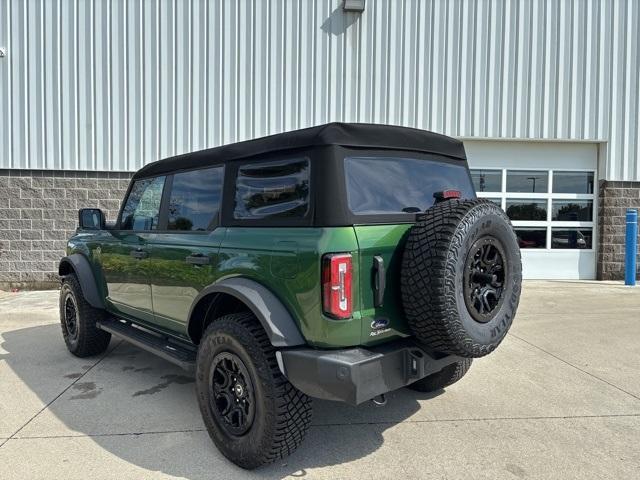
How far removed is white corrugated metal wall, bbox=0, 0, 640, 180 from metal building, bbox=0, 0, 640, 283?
1.1 inches

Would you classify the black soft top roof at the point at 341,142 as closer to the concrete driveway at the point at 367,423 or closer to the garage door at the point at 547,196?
the concrete driveway at the point at 367,423

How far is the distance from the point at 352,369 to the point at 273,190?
1.18 m

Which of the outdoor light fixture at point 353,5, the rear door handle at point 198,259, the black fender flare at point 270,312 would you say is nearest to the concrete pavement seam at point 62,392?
the rear door handle at point 198,259

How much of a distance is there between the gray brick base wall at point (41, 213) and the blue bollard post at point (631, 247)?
1000 cm

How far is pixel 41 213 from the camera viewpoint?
898cm

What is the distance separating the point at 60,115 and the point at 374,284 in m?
8.63

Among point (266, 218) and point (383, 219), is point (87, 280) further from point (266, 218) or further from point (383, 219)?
point (383, 219)

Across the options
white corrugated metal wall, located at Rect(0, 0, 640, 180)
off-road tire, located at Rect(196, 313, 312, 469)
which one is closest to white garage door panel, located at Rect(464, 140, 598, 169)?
white corrugated metal wall, located at Rect(0, 0, 640, 180)

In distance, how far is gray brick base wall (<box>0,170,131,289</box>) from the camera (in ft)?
29.2

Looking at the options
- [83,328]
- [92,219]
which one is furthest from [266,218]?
[83,328]

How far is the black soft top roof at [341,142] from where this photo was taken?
2.63 metres

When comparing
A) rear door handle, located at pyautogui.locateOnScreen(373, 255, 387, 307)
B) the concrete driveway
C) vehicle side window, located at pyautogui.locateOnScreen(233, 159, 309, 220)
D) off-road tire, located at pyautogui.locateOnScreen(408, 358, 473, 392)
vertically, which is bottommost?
the concrete driveway

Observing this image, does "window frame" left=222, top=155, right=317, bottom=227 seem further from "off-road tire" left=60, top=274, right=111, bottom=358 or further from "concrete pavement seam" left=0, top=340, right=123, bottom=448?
"off-road tire" left=60, top=274, right=111, bottom=358

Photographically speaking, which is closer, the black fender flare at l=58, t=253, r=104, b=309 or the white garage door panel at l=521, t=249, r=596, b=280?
the black fender flare at l=58, t=253, r=104, b=309
